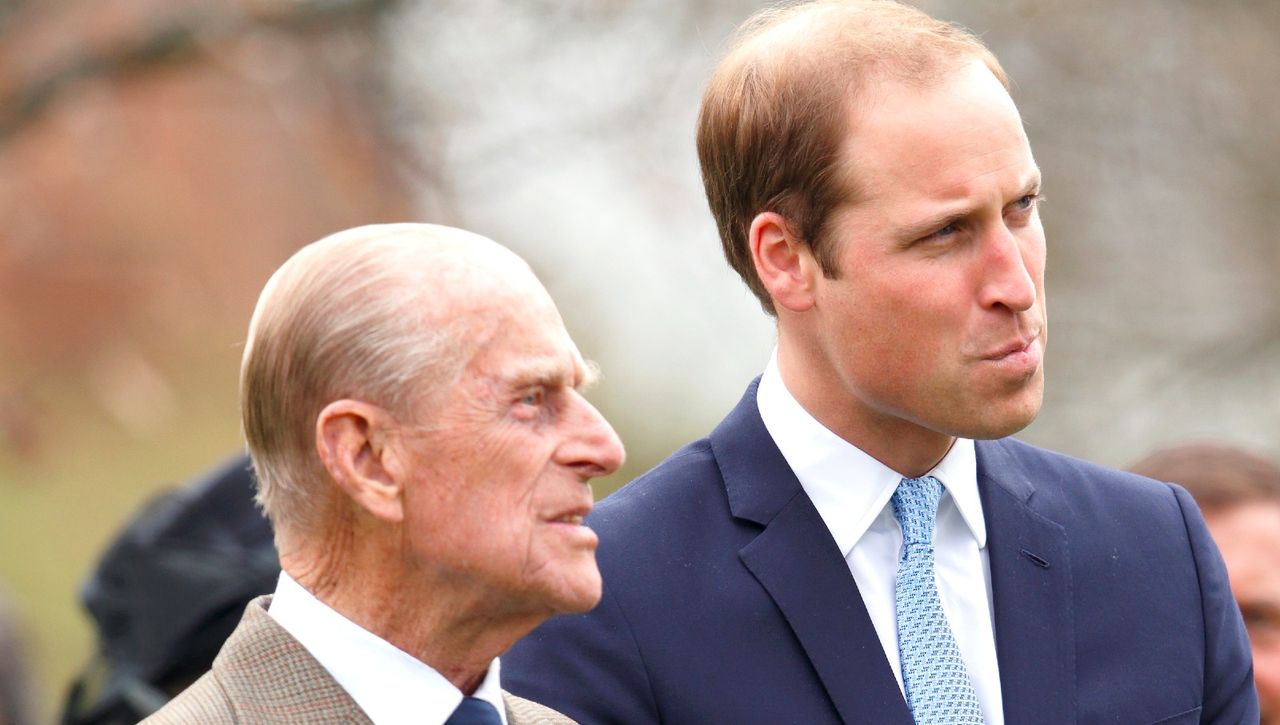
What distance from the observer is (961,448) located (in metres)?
3.38

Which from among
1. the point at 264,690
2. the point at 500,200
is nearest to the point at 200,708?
the point at 264,690

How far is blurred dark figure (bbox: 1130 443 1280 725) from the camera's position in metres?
4.36

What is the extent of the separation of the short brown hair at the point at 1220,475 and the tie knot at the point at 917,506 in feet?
4.68

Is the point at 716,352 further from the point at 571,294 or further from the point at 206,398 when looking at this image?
the point at 206,398

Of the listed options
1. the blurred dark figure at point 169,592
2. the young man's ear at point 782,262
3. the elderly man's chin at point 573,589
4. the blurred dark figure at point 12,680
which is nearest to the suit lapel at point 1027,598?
the young man's ear at point 782,262

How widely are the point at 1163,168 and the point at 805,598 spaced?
881cm

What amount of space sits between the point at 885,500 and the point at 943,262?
405 millimetres

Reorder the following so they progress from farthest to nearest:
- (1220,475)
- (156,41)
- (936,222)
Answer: (156,41), (1220,475), (936,222)

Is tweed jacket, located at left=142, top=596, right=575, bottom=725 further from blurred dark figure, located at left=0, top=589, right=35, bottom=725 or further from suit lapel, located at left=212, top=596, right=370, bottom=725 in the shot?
blurred dark figure, located at left=0, top=589, right=35, bottom=725

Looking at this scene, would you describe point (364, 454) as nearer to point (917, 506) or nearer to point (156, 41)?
point (917, 506)

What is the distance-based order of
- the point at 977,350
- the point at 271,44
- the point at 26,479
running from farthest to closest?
the point at 271,44
the point at 26,479
the point at 977,350

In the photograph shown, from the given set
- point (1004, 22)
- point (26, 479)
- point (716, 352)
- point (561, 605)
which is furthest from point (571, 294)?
point (561, 605)

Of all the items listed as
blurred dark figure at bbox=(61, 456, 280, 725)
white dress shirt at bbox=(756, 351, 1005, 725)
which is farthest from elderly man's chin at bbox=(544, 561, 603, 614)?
blurred dark figure at bbox=(61, 456, 280, 725)

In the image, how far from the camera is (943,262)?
3.11 metres
